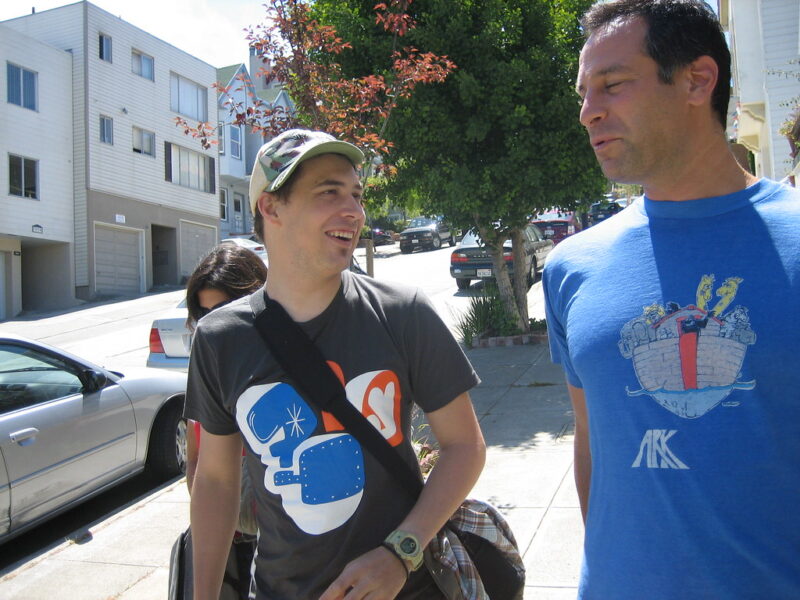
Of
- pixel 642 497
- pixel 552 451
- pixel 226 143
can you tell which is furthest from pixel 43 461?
pixel 226 143

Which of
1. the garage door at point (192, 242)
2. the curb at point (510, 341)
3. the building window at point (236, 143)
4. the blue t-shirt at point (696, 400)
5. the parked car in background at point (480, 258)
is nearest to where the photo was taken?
the blue t-shirt at point (696, 400)

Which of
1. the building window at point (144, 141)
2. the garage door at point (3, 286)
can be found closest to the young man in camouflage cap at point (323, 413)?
the garage door at point (3, 286)

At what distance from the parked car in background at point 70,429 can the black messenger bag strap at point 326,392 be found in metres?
4.00

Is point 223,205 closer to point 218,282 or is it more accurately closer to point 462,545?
point 218,282

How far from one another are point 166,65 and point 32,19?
5.48 m

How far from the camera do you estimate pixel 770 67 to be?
1614 cm

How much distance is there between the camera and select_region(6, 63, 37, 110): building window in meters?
26.2

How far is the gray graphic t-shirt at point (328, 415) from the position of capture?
194 cm

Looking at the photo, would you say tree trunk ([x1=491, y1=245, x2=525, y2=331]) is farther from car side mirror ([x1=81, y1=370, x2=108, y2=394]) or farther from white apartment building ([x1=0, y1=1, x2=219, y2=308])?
white apartment building ([x1=0, y1=1, x2=219, y2=308])

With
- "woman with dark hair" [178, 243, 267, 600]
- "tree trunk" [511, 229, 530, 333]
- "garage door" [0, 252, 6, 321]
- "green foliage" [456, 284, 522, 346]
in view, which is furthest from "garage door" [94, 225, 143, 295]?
"woman with dark hair" [178, 243, 267, 600]

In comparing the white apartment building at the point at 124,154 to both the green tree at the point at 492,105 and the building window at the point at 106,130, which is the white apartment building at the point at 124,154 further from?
the green tree at the point at 492,105

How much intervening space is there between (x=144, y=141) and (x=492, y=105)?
25.3m

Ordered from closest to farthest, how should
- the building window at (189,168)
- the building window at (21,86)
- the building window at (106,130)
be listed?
the building window at (21,86) → the building window at (106,130) → the building window at (189,168)

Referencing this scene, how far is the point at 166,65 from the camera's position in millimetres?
33375
